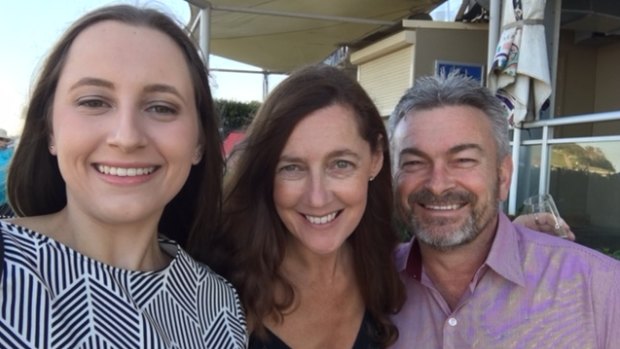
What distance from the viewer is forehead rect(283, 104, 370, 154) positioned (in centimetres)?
193

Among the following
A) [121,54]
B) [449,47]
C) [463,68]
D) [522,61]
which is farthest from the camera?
[449,47]

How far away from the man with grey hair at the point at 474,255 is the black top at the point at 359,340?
10cm

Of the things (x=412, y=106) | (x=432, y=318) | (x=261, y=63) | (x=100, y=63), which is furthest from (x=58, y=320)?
(x=261, y=63)

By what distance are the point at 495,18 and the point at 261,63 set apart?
8.34 meters

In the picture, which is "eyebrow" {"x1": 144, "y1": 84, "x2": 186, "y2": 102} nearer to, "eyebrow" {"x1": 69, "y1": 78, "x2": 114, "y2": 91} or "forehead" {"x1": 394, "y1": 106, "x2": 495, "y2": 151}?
"eyebrow" {"x1": 69, "y1": 78, "x2": 114, "y2": 91}

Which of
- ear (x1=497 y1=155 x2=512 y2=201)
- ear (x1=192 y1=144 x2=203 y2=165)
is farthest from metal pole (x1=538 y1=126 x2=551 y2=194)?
ear (x1=192 y1=144 x2=203 y2=165)

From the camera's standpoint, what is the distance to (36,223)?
1.32m

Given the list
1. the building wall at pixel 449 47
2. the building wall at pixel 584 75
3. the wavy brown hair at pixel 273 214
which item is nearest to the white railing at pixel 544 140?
the building wall at pixel 449 47

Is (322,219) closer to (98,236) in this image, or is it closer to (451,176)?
(451,176)

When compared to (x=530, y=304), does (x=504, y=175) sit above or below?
above

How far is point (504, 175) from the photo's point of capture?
2166 millimetres

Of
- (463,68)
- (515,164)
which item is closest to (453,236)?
(515,164)

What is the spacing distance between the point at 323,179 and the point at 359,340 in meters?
0.64

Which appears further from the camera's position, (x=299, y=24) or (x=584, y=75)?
(x=299, y=24)
